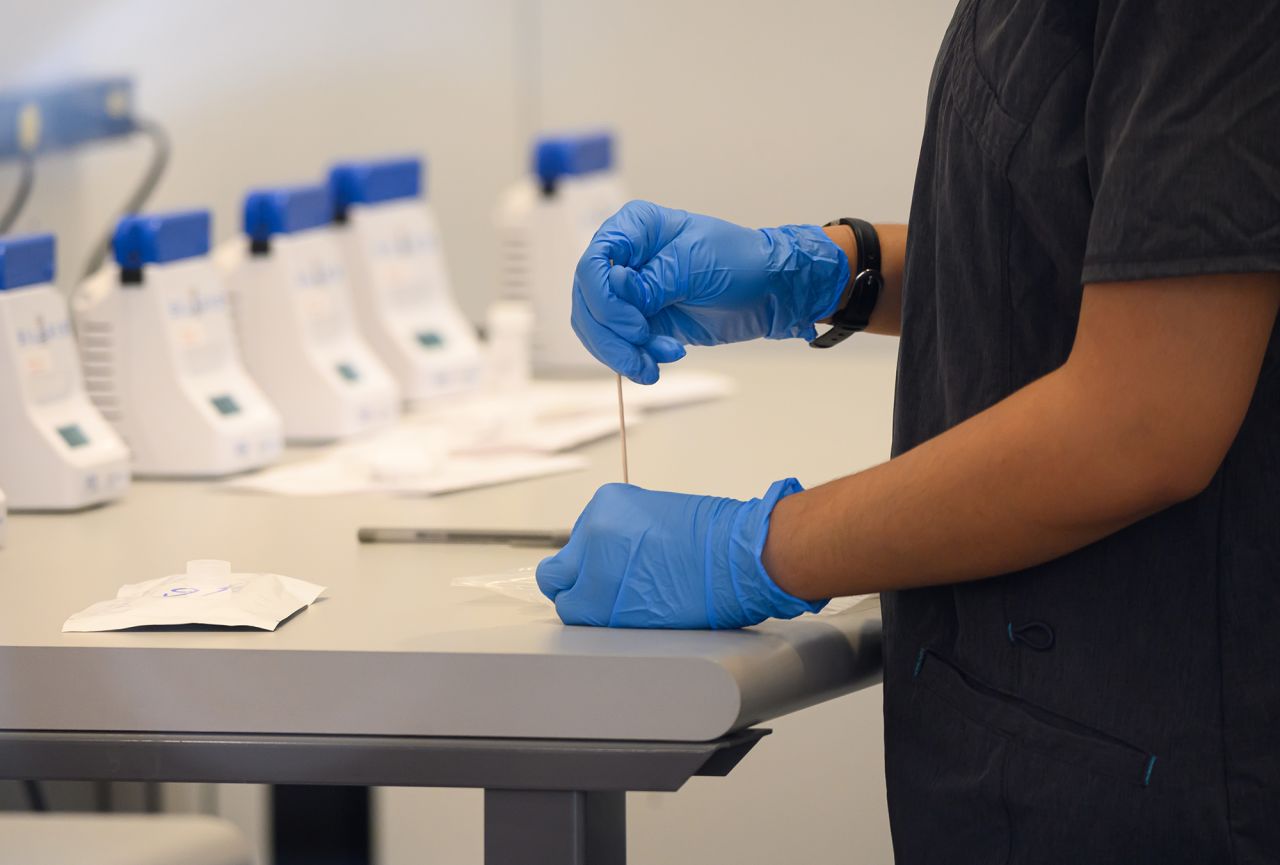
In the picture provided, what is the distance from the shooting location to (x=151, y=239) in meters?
1.53

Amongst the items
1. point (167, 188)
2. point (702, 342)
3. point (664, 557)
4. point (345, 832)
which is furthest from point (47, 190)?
point (664, 557)

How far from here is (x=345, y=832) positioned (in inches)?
71.6

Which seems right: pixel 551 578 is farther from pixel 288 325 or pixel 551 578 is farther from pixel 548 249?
pixel 548 249

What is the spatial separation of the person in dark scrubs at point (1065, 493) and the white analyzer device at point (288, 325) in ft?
2.44

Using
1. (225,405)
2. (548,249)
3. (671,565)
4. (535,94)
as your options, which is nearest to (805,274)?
(671,565)

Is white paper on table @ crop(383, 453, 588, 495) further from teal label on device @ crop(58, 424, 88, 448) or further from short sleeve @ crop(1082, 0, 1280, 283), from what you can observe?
short sleeve @ crop(1082, 0, 1280, 283)

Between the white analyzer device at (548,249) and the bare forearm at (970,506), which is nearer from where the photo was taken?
the bare forearm at (970,506)

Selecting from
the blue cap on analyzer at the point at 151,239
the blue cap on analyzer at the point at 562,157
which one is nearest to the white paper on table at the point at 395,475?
the blue cap on analyzer at the point at 151,239

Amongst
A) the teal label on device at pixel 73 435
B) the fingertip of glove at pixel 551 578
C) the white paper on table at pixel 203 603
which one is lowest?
the white paper on table at pixel 203 603

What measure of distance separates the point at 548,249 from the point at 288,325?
1.83ft

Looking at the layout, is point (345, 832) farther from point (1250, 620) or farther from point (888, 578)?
point (1250, 620)

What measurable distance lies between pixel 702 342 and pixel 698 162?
1956mm

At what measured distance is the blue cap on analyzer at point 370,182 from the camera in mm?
1886

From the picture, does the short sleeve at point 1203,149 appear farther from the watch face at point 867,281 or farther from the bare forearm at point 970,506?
the watch face at point 867,281
